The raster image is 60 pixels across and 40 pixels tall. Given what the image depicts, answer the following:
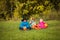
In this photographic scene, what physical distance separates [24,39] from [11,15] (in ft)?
15.3

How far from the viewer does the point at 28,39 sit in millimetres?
4336

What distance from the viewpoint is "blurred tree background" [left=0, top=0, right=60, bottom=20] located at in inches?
341

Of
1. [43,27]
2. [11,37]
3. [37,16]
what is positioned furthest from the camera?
[37,16]

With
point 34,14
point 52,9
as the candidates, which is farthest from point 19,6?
point 52,9

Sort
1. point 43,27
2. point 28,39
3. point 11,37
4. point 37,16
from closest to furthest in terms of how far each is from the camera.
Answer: point 28,39, point 11,37, point 43,27, point 37,16

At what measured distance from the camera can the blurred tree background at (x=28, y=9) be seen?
8.66 m

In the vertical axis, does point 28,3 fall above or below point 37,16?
above

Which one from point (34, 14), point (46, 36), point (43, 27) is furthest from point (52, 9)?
point (46, 36)

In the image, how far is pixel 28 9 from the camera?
888 cm

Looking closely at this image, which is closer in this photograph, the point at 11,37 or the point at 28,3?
the point at 11,37

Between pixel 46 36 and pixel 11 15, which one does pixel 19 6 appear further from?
pixel 46 36

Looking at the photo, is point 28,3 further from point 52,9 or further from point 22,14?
point 52,9

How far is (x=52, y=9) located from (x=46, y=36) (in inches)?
179

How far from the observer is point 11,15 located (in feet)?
29.3
